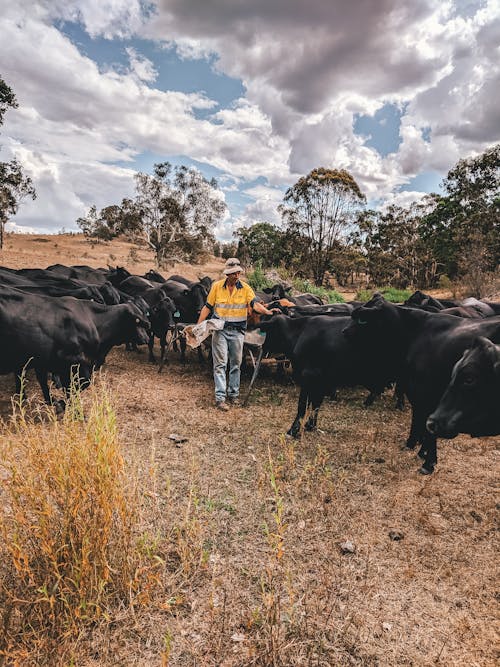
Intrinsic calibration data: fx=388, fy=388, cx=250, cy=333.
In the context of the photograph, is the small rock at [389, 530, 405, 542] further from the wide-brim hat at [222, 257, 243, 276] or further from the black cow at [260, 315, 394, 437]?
the wide-brim hat at [222, 257, 243, 276]

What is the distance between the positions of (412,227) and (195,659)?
44709mm

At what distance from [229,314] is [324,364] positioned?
186 centimetres

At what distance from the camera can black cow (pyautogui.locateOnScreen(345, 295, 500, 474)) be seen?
14.1 feet

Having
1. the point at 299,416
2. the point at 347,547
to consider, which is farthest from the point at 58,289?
the point at 347,547

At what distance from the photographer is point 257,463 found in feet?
15.1

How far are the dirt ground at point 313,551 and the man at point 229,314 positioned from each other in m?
0.90

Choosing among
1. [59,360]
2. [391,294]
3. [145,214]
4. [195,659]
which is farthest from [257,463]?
[145,214]

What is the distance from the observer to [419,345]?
4734 millimetres

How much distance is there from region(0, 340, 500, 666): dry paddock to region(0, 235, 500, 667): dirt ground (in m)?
0.01

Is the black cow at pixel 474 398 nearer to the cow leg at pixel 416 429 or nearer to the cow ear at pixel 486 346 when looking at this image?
the cow ear at pixel 486 346

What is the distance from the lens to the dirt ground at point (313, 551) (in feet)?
7.63

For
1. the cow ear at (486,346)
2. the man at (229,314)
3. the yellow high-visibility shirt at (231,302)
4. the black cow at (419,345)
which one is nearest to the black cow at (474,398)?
the cow ear at (486,346)

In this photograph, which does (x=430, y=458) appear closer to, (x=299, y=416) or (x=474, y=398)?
(x=474, y=398)

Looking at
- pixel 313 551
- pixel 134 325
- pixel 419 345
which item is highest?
pixel 419 345
